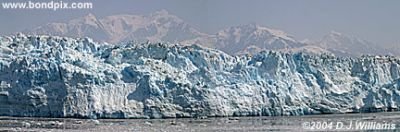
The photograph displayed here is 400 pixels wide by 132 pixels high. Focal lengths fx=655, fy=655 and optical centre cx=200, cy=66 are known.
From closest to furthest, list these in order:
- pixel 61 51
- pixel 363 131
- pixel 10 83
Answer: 1. pixel 363 131
2. pixel 10 83
3. pixel 61 51

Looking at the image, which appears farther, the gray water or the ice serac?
the ice serac

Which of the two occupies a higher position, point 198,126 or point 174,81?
point 174,81

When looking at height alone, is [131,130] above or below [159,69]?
below

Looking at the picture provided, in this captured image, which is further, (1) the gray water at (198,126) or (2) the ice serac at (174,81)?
(2) the ice serac at (174,81)

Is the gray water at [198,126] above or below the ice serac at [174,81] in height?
below

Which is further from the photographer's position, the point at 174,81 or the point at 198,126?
the point at 174,81

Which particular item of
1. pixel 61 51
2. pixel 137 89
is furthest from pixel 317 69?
pixel 61 51

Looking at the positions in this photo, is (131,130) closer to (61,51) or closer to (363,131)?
(363,131)

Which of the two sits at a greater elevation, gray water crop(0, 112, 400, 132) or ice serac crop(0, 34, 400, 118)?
ice serac crop(0, 34, 400, 118)
